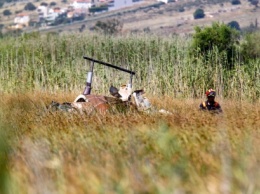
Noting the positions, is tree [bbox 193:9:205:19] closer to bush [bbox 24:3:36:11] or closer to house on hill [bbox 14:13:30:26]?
house on hill [bbox 14:13:30:26]

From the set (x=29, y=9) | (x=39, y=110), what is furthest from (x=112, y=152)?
(x=29, y=9)

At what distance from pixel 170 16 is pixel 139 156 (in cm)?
10402

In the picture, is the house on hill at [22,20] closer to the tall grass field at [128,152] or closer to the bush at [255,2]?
the bush at [255,2]

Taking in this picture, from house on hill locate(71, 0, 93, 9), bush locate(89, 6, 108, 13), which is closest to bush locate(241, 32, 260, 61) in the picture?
bush locate(89, 6, 108, 13)

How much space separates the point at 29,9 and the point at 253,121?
139087 millimetres

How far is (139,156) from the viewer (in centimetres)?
691

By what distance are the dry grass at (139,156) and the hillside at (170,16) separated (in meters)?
87.0

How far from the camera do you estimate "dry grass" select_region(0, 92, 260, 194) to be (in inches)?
231

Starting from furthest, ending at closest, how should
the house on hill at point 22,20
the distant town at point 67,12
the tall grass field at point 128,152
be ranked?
the house on hill at point 22,20 → the distant town at point 67,12 → the tall grass field at point 128,152

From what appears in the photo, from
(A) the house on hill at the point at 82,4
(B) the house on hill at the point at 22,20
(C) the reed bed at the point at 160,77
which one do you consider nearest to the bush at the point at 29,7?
(B) the house on hill at the point at 22,20

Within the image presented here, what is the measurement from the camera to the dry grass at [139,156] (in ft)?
19.2

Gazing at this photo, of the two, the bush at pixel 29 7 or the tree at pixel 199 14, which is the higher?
the bush at pixel 29 7

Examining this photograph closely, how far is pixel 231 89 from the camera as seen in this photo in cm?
2181

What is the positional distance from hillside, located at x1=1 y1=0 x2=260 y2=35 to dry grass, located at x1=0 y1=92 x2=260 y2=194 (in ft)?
286
